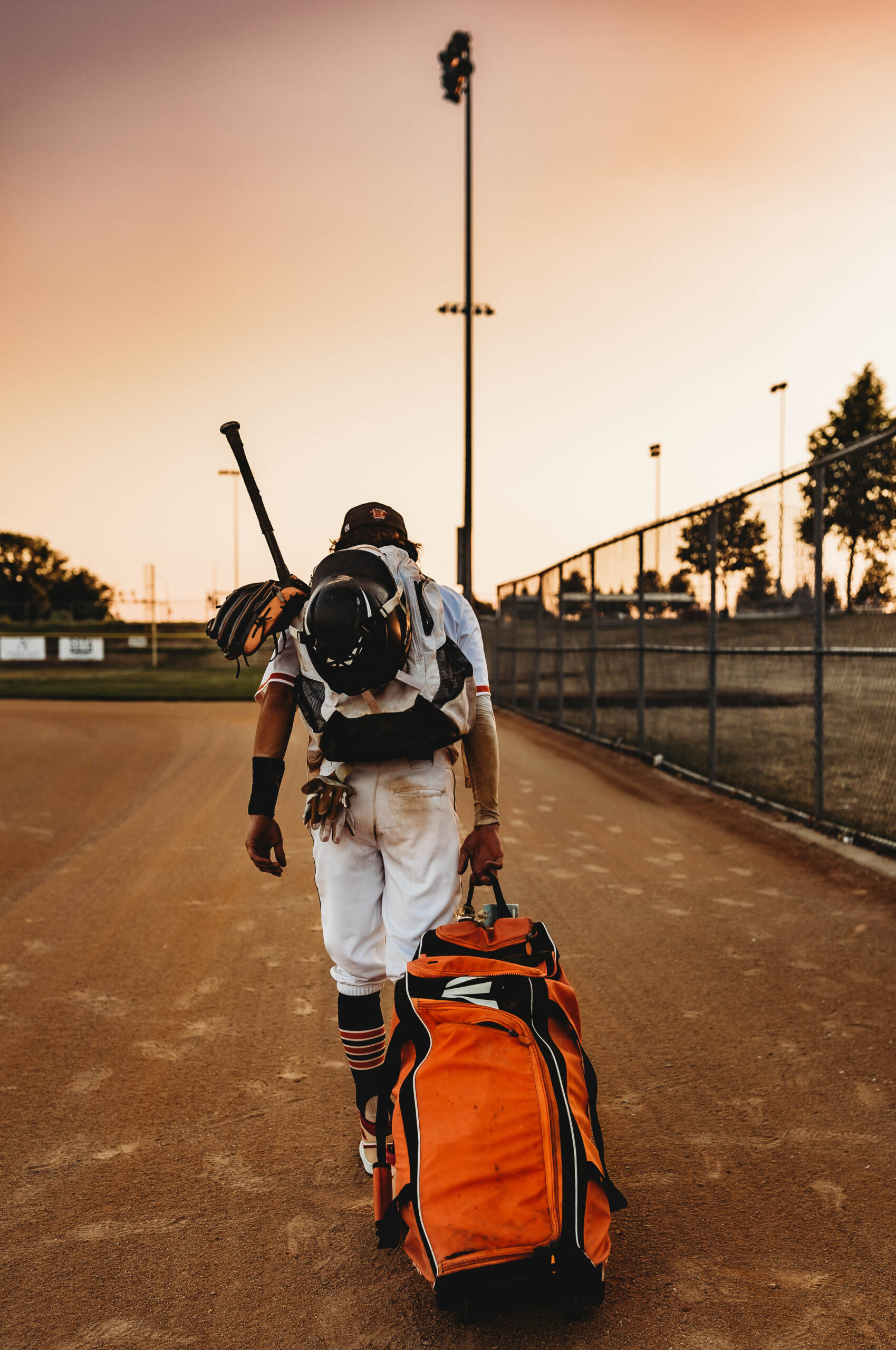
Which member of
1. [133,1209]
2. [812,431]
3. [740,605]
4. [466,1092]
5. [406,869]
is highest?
[812,431]

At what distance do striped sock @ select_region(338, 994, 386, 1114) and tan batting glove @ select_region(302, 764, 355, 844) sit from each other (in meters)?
0.52

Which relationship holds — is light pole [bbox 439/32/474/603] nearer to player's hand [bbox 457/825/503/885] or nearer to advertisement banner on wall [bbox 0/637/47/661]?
player's hand [bbox 457/825/503/885]

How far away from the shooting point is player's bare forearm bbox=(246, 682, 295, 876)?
3.03 meters

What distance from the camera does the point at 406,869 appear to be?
2.92 metres

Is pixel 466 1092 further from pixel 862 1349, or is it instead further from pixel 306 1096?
pixel 306 1096

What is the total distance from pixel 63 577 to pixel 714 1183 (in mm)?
130434

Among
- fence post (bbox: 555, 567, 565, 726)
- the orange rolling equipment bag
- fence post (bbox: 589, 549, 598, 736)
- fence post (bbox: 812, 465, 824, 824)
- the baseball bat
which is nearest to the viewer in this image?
the orange rolling equipment bag

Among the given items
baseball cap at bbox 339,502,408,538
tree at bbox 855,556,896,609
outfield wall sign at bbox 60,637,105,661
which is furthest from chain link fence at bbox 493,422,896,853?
outfield wall sign at bbox 60,637,105,661

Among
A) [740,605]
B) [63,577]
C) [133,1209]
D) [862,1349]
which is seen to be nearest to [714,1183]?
[862,1349]

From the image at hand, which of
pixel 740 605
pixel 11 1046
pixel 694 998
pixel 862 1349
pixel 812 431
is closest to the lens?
pixel 862 1349

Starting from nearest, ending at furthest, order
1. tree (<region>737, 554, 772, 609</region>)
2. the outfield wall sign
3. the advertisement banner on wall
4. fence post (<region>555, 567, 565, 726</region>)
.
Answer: tree (<region>737, 554, 772, 609</region>) → fence post (<region>555, 567, 565, 726</region>) → the advertisement banner on wall → the outfield wall sign

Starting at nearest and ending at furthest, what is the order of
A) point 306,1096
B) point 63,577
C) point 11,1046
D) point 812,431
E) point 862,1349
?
point 862,1349 < point 306,1096 < point 11,1046 < point 812,431 < point 63,577

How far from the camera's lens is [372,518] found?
3.07 metres

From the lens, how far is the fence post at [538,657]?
1880cm
